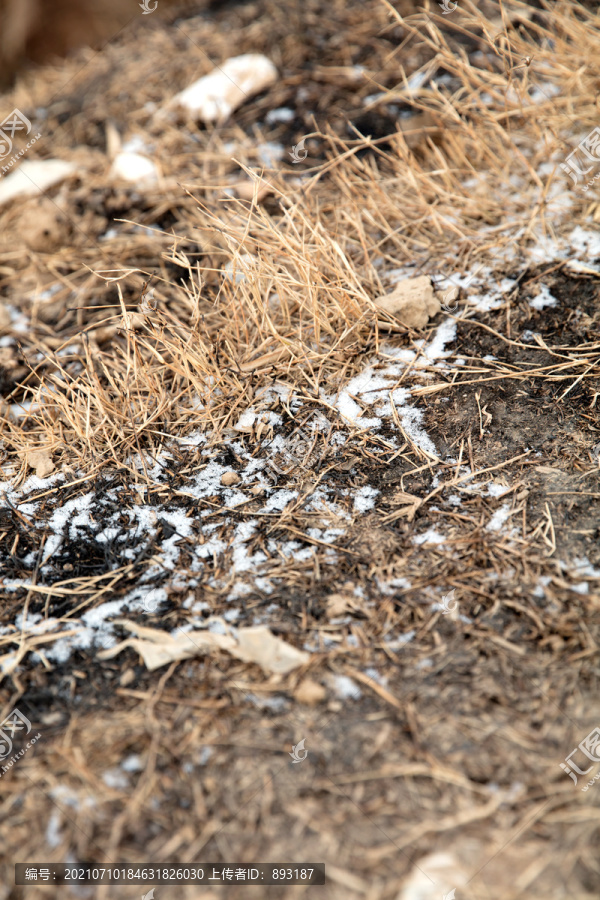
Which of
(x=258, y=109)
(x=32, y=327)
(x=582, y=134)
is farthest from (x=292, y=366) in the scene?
(x=258, y=109)

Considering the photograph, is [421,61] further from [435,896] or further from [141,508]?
[435,896]

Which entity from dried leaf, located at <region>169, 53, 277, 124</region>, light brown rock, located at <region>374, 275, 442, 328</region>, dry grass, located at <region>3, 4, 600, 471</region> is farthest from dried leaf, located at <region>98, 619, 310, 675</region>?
dried leaf, located at <region>169, 53, 277, 124</region>

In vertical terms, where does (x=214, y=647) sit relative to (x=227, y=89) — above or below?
below

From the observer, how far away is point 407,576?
1367mm

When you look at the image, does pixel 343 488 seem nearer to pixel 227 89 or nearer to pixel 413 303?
pixel 413 303

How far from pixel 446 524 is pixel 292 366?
667 mm

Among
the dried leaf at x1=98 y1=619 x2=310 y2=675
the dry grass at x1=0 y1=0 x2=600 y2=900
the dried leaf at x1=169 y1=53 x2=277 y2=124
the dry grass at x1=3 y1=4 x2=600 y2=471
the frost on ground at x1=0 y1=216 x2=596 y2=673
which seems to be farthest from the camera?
the dried leaf at x1=169 y1=53 x2=277 y2=124

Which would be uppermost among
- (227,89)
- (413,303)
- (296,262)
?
(227,89)

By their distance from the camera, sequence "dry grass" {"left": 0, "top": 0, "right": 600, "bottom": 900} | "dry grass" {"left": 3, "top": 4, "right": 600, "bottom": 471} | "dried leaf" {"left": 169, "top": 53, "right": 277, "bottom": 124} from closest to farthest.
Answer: "dry grass" {"left": 0, "top": 0, "right": 600, "bottom": 900} < "dry grass" {"left": 3, "top": 4, "right": 600, "bottom": 471} < "dried leaf" {"left": 169, "top": 53, "right": 277, "bottom": 124}

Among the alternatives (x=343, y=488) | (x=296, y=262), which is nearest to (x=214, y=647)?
(x=343, y=488)

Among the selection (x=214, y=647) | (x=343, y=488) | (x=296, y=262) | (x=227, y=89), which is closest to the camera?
(x=214, y=647)

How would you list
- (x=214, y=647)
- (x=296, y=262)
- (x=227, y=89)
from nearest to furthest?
(x=214, y=647), (x=296, y=262), (x=227, y=89)

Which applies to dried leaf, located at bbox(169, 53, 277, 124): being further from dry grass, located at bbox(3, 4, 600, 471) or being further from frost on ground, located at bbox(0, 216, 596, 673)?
frost on ground, located at bbox(0, 216, 596, 673)

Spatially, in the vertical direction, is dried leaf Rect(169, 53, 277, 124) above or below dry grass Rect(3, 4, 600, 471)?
above
